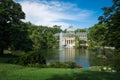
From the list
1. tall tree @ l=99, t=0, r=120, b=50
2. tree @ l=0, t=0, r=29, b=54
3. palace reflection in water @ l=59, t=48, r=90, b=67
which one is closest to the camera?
tall tree @ l=99, t=0, r=120, b=50

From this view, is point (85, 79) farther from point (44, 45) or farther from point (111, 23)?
point (44, 45)

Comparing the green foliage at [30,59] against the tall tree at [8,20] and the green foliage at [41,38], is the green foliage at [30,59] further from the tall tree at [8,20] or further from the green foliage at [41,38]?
the green foliage at [41,38]

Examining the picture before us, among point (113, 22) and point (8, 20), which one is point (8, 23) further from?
point (113, 22)

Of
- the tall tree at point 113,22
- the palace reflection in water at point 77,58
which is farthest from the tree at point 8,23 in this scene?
the tall tree at point 113,22

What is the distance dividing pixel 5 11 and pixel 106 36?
16.3 m

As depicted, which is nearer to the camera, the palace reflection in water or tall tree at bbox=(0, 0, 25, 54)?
tall tree at bbox=(0, 0, 25, 54)

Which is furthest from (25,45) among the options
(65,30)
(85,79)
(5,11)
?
(65,30)

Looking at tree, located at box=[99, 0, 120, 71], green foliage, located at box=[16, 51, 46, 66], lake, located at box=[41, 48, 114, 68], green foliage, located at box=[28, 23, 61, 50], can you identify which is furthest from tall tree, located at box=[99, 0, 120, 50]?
green foliage, located at box=[28, 23, 61, 50]

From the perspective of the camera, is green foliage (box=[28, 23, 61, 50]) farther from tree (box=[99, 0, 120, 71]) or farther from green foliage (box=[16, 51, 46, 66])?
tree (box=[99, 0, 120, 71])

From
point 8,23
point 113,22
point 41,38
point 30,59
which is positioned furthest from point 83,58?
point 41,38

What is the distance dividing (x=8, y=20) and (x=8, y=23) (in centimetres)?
49

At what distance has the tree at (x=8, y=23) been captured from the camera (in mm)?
23750

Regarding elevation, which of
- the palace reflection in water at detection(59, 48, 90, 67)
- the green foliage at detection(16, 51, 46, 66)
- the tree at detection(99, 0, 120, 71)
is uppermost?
the tree at detection(99, 0, 120, 71)

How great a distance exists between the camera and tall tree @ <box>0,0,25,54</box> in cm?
2375
